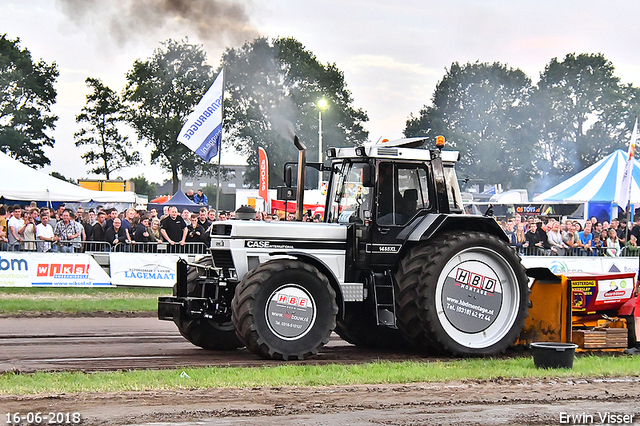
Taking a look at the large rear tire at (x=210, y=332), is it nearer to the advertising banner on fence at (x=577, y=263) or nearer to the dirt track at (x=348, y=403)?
the dirt track at (x=348, y=403)

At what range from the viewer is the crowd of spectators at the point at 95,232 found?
18359 mm

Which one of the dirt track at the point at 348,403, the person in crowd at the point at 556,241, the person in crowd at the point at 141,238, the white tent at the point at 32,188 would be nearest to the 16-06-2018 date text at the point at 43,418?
the dirt track at the point at 348,403

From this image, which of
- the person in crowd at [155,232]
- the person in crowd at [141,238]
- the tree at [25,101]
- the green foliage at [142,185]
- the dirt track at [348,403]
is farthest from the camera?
the green foliage at [142,185]

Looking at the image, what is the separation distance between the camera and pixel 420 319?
9117 mm

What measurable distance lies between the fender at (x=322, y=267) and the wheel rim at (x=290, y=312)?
407mm

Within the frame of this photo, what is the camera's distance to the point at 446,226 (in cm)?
957

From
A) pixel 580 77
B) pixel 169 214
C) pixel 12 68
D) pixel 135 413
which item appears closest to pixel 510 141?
pixel 580 77

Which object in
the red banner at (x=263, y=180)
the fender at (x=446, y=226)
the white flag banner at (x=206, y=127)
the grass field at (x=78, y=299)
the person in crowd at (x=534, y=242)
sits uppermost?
the white flag banner at (x=206, y=127)

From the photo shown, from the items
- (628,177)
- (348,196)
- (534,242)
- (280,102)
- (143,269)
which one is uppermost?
(280,102)

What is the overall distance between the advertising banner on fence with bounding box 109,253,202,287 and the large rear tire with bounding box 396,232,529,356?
33.9 ft

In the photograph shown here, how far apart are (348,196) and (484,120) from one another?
216 feet

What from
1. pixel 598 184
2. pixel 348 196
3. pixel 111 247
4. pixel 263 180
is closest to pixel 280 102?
pixel 263 180

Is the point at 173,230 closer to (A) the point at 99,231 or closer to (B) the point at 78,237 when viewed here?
(A) the point at 99,231

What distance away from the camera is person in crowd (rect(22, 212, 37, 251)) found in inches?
715
